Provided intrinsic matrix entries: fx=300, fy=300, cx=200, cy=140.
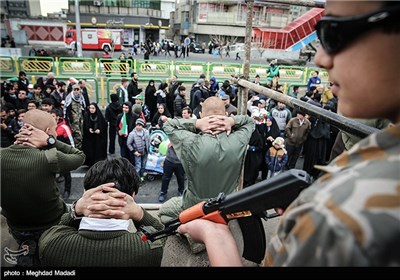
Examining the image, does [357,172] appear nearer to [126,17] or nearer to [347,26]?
[347,26]

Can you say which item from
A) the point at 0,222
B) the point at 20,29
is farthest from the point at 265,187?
the point at 20,29

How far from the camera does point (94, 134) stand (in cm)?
642

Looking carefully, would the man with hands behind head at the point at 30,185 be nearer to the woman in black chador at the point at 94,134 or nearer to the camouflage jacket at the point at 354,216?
the camouflage jacket at the point at 354,216

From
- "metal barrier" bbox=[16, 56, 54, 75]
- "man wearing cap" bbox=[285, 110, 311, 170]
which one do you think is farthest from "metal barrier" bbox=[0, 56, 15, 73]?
"man wearing cap" bbox=[285, 110, 311, 170]

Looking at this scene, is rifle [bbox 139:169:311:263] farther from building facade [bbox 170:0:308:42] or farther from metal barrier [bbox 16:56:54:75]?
building facade [bbox 170:0:308:42]

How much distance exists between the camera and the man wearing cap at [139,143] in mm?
6016

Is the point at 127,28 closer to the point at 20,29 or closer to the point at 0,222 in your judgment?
the point at 20,29

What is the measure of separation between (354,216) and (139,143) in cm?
570

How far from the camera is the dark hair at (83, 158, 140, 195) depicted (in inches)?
71.3

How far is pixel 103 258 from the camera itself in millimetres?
1540

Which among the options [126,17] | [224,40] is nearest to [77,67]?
[126,17]

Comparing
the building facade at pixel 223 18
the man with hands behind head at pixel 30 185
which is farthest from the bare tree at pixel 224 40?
the man with hands behind head at pixel 30 185

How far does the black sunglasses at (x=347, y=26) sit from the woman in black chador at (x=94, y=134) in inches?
240
